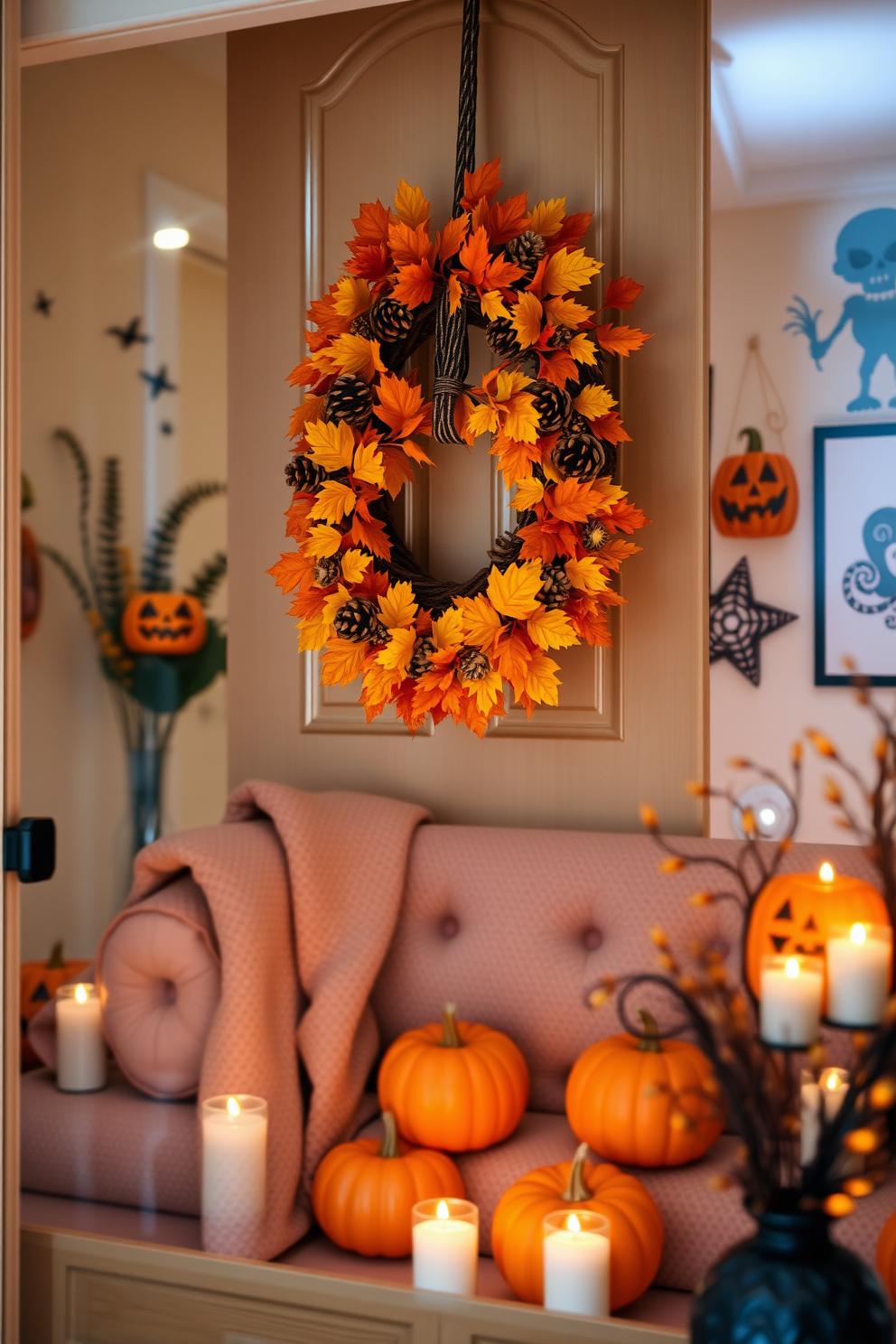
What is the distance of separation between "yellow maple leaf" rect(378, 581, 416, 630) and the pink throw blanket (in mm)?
303

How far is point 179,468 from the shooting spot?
8.94ft

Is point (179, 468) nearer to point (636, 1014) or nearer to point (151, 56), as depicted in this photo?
point (151, 56)

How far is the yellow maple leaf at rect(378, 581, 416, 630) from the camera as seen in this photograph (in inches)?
74.2

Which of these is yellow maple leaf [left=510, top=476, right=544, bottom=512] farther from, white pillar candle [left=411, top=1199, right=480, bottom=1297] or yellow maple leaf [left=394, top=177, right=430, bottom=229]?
white pillar candle [left=411, top=1199, right=480, bottom=1297]

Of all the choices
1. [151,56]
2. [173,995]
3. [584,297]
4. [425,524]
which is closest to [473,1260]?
[173,995]

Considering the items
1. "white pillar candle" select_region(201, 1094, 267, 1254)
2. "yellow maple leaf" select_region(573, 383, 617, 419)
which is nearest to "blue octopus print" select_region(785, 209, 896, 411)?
"yellow maple leaf" select_region(573, 383, 617, 419)

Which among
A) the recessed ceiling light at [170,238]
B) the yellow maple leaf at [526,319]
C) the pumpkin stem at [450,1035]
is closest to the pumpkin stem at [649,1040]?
the pumpkin stem at [450,1035]

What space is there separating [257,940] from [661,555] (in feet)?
2.89

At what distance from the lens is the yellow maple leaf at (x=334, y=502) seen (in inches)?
73.4

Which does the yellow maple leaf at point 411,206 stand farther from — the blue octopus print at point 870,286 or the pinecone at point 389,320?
the blue octopus print at point 870,286

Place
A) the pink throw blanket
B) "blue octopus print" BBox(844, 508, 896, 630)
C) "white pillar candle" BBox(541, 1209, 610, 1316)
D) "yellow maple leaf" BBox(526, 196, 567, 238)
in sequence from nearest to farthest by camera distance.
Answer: "white pillar candle" BBox(541, 1209, 610, 1316), the pink throw blanket, "yellow maple leaf" BBox(526, 196, 567, 238), "blue octopus print" BBox(844, 508, 896, 630)

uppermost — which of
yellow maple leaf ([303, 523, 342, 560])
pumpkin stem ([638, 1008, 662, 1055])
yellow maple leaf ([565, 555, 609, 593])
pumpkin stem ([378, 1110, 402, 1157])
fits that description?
yellow maple leaf ([303, 523, 342, 560])

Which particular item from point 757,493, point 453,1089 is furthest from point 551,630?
point 757,493

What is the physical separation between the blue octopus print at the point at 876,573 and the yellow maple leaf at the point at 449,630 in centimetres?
213
